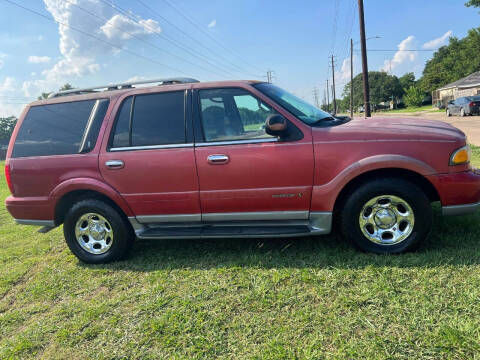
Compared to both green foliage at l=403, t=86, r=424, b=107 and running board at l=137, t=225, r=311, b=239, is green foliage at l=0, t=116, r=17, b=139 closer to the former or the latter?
green foliage at l=403, t=86, r=424, b=107

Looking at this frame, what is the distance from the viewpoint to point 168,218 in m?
3.66

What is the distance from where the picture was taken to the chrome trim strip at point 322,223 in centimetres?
327

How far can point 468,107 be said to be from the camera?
2239cm

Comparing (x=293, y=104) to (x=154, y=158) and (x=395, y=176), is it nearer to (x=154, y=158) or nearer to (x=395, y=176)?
(x=395, y=176)

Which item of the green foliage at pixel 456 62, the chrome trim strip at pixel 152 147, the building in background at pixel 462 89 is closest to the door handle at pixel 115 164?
the chrome trim strip at pixel 152 147

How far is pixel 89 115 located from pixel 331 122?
2.82 meters

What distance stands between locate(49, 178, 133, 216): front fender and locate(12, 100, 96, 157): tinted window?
0.37m

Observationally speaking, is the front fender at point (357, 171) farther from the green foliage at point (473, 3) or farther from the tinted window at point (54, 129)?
the green foliage at point (473, 3)

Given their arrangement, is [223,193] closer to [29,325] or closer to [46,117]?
[29,325]

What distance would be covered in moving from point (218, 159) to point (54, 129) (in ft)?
6.92

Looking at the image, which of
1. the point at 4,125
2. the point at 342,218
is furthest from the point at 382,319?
the point at 4,125

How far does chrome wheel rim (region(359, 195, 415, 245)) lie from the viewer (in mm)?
3188

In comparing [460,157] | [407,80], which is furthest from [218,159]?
[407,80]

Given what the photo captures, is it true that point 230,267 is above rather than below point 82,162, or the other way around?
below
